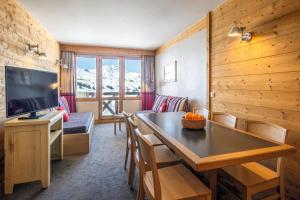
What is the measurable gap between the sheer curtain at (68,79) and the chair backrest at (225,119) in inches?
177

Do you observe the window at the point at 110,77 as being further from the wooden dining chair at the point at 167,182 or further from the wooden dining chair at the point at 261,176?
the wooden dining chair at the point at 261,176

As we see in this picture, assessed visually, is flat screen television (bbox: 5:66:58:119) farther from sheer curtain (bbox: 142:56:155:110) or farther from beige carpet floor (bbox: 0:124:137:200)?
sheer curtain (bbox: 142:56:155:110)

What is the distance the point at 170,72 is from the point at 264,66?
3045 millimetres

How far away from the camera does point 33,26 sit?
3.33 m

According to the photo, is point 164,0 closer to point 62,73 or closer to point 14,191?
point 14,191

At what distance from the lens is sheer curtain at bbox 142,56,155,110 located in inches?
240

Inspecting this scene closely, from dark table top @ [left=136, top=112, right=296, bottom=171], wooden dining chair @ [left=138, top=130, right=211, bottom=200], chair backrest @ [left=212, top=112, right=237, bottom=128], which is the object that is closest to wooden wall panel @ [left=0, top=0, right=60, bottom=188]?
wooden dining chair @ [left=138, top=130, right=211, bottom=200]

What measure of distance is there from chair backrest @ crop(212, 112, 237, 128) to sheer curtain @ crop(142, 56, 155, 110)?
388 cm

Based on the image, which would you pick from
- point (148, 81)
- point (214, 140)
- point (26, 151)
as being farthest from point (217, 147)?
point (148, 81)

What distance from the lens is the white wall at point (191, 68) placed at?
3.48 metres

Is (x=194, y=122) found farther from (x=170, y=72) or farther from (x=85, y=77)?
(x=85, y=77)

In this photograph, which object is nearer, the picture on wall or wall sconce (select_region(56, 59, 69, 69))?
the picture on wall

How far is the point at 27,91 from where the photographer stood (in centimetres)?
224

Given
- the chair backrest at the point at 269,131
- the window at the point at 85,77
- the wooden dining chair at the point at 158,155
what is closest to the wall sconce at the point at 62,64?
the window at the point at 85,77
